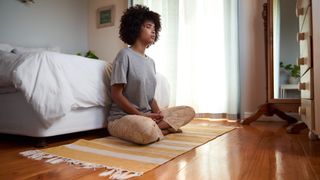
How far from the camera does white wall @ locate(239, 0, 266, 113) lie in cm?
256

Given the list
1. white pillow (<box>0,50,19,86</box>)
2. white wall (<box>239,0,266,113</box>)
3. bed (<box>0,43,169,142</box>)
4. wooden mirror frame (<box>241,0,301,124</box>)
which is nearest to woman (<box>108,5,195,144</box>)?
bed (<box>0,43,169,142</box>)

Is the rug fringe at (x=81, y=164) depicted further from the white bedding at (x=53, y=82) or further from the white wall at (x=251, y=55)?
the white wall at (x=251, y=55)

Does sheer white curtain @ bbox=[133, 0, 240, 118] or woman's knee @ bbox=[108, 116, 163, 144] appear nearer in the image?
woman's knee @ bbox=[108, 116, 163, 144]

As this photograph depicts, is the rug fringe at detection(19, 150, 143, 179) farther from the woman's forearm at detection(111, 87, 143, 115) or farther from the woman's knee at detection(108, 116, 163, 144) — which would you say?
the woman's forearm at detection(111, 87, 143, 115)

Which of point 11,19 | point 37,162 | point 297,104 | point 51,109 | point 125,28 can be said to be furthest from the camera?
point 11,19

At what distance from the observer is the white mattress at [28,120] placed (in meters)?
1.32

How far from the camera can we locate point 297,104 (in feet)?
6.69

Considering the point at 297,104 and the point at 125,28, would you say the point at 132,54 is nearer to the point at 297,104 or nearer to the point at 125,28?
the point at 125,28

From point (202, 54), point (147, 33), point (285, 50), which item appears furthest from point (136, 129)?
point (202, 54)

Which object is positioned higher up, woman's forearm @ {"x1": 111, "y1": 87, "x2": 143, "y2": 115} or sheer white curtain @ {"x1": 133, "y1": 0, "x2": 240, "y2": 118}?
sheer white curtain @ {"x1": 133, "y1": 0, "x2": 240, "y2": 118}

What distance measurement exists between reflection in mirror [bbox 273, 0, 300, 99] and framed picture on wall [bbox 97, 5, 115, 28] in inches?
80.6

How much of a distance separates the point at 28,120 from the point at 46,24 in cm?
216

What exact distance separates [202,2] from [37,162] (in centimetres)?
229

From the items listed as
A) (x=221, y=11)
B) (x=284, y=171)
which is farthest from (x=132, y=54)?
(x=221, y=11)
